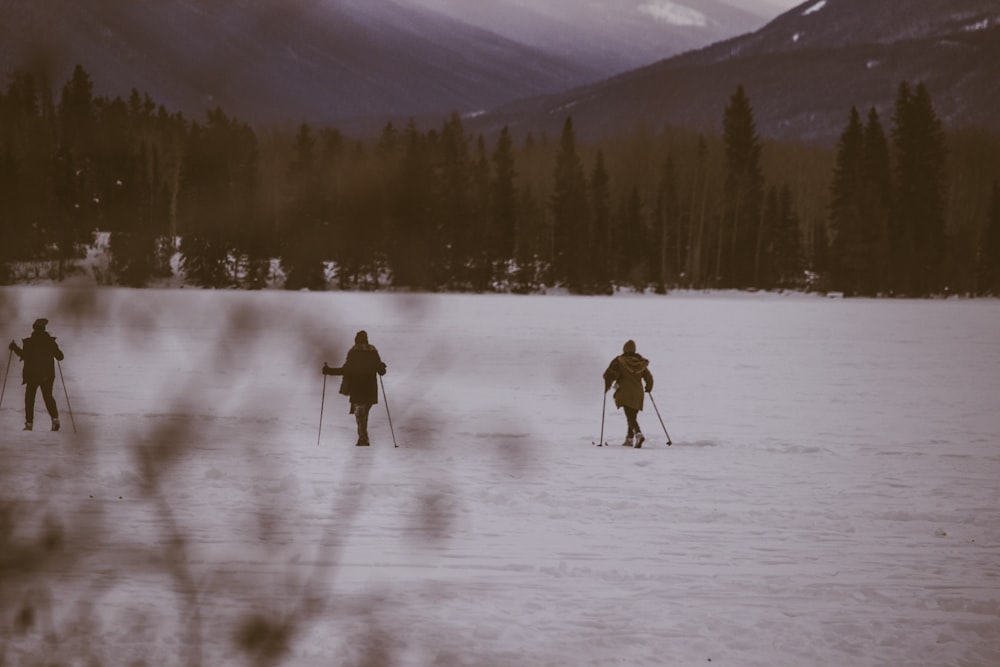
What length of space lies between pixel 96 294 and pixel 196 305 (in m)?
0.31

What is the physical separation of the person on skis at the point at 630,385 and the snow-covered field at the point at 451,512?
1.48 feet

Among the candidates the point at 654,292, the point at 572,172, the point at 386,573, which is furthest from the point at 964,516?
the point at 572,172

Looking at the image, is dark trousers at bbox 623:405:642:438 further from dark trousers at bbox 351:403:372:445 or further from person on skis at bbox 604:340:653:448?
dark trousers at bbox 351:403:372:445

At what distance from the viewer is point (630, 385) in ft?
45.9

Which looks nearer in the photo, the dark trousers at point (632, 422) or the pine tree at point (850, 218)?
the dark trousers at point (632, 422)

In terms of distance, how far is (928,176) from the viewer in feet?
284

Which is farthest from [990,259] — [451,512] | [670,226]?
[451,512]

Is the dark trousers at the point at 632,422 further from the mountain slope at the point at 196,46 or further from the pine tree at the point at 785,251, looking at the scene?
the pine tree at the point at 785,251

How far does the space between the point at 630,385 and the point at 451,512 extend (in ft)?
34.4

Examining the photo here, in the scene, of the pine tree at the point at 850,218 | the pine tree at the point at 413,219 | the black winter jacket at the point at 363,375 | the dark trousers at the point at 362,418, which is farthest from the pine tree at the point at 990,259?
the pine tree at the point at 413,219

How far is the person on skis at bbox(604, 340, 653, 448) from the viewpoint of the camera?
1395 cm

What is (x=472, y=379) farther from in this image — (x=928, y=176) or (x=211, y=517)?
(x=928, y=176)

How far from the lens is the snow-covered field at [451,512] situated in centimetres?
208

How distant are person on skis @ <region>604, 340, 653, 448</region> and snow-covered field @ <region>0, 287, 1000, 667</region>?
451 millimetres
